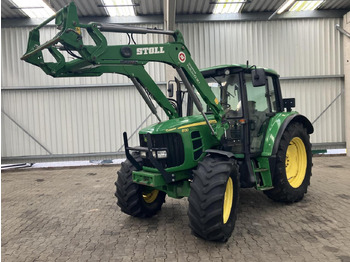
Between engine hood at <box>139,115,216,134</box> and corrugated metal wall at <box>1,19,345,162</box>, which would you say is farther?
corrugated metal wall at <box>1,19,345,162</box>

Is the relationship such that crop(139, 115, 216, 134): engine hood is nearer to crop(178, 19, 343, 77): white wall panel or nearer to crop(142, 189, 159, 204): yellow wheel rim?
crop(142, 189, 159, 204): yellow wheel rim

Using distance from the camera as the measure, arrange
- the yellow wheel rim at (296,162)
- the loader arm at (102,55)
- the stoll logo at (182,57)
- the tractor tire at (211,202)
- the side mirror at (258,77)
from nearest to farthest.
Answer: the loader arm at (102,55), the tractor tire at (211,202), the stoll logo at (182,57), the side mirror at (258,77), the yellow wheel rim at (296,162)

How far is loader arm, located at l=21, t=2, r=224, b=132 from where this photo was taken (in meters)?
3.15

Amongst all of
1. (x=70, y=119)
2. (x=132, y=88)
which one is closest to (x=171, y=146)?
(x=132, y=88)

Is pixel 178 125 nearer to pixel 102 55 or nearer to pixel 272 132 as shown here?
pixel 102 55

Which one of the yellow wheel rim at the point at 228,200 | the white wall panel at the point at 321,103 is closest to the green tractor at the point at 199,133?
the yellow wheel rim at the point at 228,200

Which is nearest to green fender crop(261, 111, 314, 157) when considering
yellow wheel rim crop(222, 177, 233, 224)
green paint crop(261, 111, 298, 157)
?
green paint crop(261, 111, 298, 157)

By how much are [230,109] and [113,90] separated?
6345 mm

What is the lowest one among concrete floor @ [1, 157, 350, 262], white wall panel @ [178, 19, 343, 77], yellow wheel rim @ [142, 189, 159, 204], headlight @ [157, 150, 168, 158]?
concrete floor @ [1, 157, 350, 262]

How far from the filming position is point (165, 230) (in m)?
4.18

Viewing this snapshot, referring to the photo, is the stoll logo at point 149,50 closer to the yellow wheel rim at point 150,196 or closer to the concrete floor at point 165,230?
the yellow wheel rim at point 150,196

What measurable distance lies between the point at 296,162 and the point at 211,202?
8.84 ft

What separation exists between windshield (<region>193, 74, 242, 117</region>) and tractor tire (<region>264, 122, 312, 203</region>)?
3.06 feet

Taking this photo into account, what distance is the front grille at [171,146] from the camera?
398 cm
